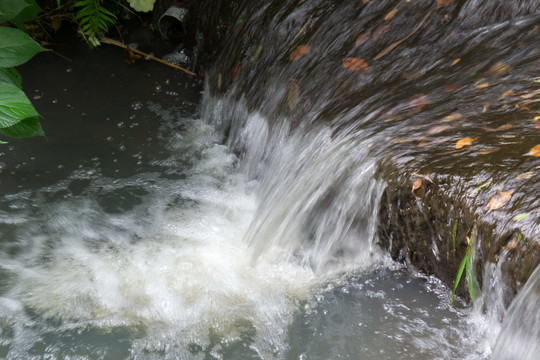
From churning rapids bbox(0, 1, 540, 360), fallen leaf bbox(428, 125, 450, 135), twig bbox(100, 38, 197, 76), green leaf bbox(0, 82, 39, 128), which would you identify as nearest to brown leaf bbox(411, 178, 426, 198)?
churning rapids bbox(0, 1, 540, 360)

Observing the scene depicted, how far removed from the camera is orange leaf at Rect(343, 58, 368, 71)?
3222mm

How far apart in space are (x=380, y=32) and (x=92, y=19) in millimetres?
2137

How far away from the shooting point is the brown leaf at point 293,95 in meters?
3.33

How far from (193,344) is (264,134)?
1.57 m

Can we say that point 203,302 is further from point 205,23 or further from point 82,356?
point 205,23

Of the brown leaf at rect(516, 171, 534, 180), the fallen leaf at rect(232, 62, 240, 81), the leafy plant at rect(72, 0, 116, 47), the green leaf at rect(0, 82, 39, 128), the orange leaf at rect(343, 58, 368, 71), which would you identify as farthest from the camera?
the leafy plant at rect(72, 0, 116, 47)

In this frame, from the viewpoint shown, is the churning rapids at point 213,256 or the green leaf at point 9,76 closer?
the churning rapids at point 213,256

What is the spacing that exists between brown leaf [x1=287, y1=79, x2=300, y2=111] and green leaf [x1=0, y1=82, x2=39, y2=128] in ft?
4.85

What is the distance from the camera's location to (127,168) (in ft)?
11.3

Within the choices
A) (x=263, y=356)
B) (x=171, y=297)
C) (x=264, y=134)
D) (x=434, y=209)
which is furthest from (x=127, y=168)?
(x=434, y=209)

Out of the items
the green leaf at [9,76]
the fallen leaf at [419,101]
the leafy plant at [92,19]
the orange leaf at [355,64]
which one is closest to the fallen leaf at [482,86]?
the fallen leaf at [419,101]

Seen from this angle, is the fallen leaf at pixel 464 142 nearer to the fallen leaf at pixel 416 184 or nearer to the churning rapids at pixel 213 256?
the fallen leaf at pixel 416 184

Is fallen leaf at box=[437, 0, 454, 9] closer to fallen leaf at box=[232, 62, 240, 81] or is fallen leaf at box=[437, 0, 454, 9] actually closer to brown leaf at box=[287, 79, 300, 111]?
brown leaf at box=[287, 79, 300, 111]

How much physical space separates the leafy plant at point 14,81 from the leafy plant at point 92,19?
3.98ft
